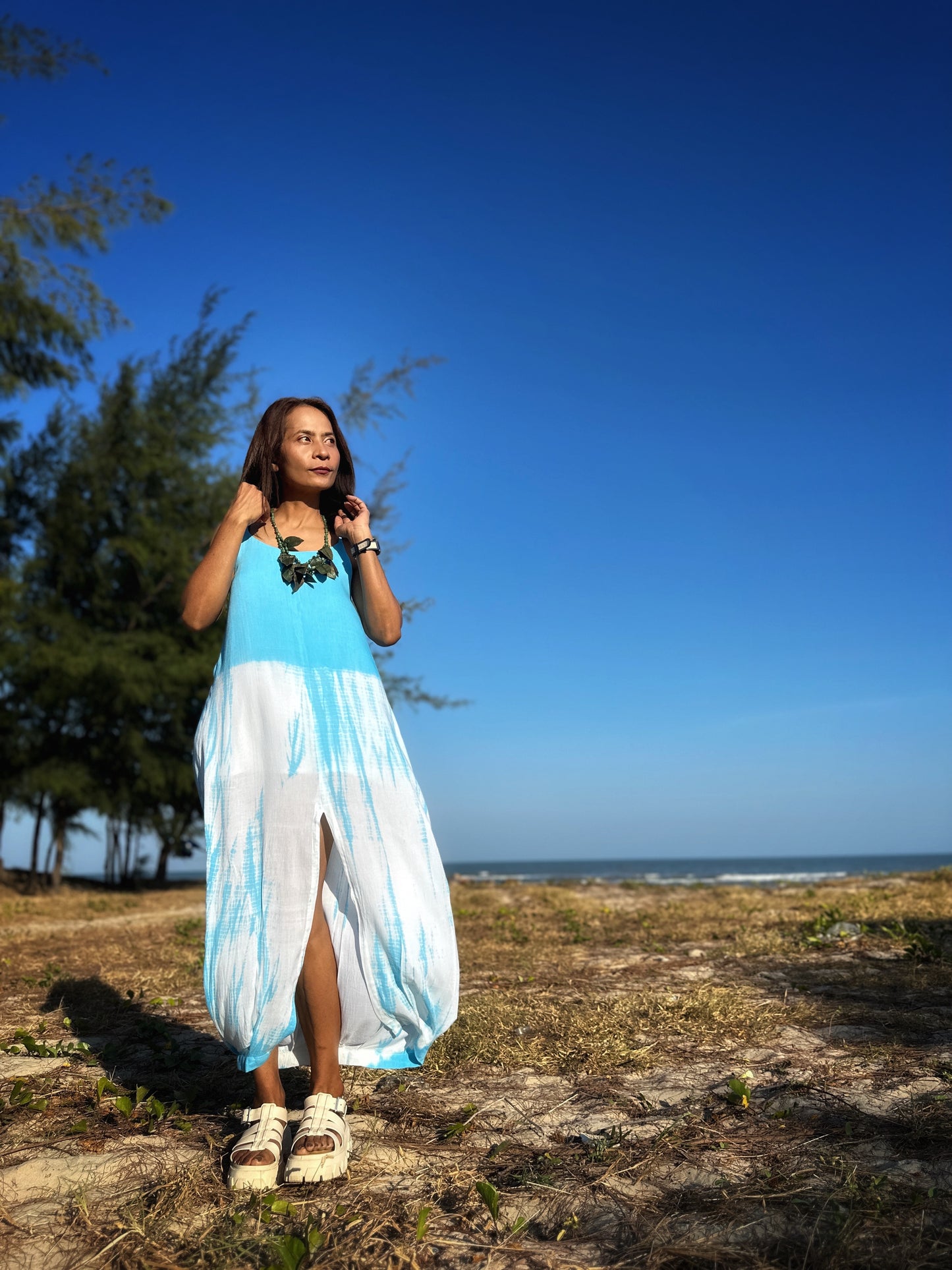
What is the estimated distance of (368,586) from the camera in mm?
2580

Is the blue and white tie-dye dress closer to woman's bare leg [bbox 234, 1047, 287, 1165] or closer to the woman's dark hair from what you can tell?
woman's bare leg [bbox 234, 1047, 287, 1165]

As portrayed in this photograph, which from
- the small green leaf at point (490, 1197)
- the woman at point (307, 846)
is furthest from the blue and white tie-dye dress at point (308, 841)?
the small green leaf at point (490, 1197)

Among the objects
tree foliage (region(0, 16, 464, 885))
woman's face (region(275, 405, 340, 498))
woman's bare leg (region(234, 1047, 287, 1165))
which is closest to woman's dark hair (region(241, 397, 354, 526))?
woman's face (region(275, 405, 340, 498))

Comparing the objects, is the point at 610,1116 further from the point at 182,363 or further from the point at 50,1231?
the point at 182,363

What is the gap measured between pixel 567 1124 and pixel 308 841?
1.05 metres

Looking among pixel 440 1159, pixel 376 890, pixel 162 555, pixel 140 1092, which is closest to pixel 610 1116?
pixel 440 1159

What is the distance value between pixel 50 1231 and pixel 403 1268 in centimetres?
75

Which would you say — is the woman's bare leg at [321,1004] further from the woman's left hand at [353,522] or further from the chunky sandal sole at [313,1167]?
the woman's left hand at [353,522]

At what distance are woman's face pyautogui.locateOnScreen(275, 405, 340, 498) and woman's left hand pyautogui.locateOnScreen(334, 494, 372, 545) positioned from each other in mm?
88

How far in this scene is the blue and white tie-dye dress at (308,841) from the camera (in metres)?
2.24

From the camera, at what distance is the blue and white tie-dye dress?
2242 mm

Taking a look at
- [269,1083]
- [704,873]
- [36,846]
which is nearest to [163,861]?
[36,846]

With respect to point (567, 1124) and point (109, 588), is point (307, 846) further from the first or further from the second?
point (109, 588)

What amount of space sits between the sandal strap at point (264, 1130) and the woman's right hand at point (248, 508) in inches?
58.8
